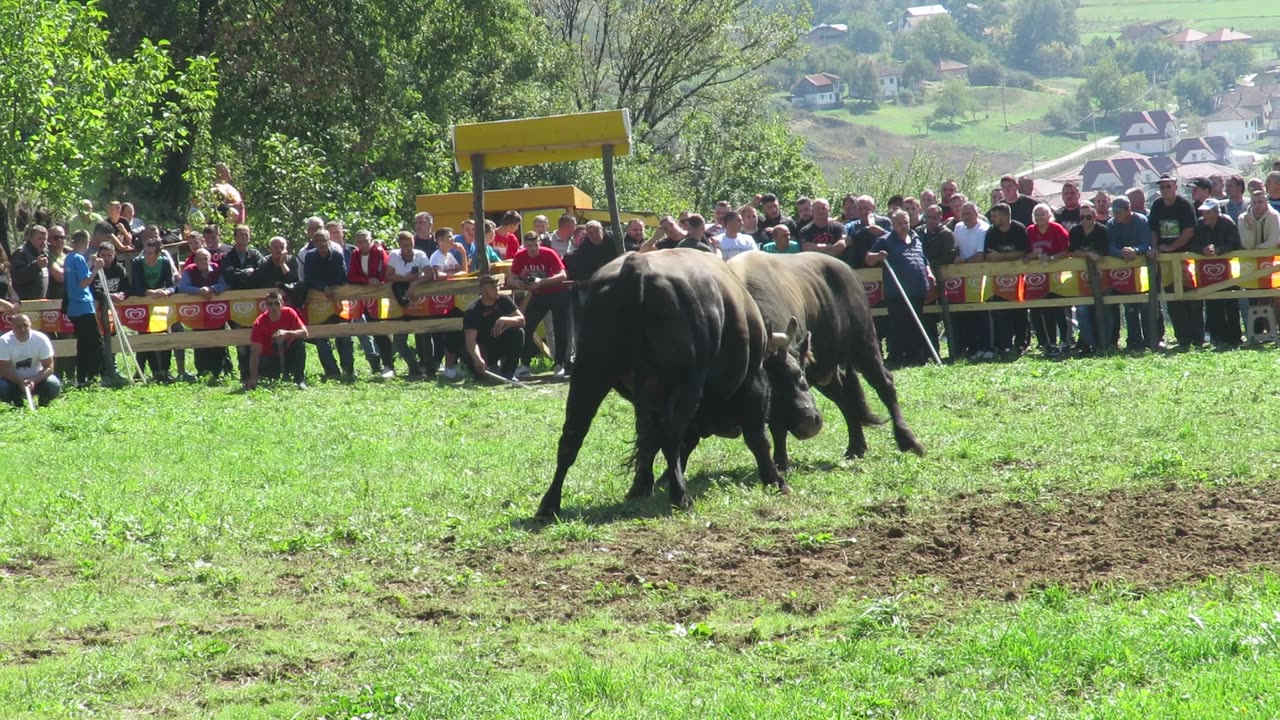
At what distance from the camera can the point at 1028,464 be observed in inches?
441

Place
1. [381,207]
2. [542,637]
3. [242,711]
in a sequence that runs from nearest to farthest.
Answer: [242,711]
[542,637]
[381,207]

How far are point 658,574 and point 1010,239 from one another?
12337 mm

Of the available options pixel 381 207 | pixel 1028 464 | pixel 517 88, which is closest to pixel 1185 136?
pixel 517 88

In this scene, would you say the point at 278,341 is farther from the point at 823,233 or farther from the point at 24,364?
the point at 823,233

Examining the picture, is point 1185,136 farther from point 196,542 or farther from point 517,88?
point 196,542

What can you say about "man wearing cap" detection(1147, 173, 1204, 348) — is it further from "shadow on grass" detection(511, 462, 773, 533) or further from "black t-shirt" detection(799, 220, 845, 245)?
"shadow on grass" detection(511, 462, 773, 533)

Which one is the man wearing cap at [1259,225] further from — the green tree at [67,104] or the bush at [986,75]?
the bush at [986,75]

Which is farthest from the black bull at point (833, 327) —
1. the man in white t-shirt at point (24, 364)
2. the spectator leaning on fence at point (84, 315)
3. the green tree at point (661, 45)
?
the green tree at point (661, 45)

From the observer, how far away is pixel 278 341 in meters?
18.7

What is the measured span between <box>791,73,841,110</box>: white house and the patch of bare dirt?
479 feet

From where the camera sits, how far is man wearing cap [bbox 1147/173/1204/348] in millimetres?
18969

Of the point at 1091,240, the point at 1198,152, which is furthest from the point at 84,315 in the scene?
the point at 1198,152

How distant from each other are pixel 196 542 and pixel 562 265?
10.00m

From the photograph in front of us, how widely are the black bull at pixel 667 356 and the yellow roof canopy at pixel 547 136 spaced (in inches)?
334
